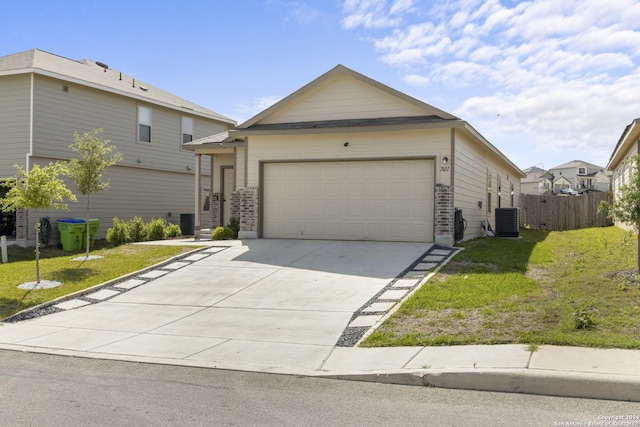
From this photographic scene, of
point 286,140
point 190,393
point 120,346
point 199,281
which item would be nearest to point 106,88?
point 286,140

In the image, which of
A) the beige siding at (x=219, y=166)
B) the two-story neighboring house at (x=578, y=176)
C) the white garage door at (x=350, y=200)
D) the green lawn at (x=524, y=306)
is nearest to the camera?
the green lawn at (x=524, y=306)

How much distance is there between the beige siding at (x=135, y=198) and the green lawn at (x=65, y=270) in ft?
10.9

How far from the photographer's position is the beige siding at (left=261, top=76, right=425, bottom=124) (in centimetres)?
1514

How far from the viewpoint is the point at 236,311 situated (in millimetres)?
9008

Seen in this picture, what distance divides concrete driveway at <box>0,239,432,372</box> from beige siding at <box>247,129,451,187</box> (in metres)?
2.69

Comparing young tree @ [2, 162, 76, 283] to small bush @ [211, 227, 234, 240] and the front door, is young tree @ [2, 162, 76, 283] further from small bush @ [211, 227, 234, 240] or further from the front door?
the front door

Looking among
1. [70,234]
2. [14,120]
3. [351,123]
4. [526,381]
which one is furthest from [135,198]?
[526,381]

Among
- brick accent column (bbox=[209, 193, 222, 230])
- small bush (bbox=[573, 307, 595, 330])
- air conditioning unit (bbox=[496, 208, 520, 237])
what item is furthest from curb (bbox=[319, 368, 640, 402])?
air conditioning unit (bbox=[496, 208, 520, 237])

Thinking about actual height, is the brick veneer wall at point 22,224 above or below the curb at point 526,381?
above

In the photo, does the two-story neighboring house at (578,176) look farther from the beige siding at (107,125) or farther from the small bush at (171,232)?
the small bush at (171,232)

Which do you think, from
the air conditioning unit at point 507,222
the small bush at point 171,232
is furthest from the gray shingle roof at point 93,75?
the air conditioning unit at point 507,222

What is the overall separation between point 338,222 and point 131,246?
6415 mm

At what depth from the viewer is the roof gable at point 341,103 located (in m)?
15.0

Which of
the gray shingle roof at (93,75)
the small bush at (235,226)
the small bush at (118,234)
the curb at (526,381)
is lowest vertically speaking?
the curb at (526,381)
